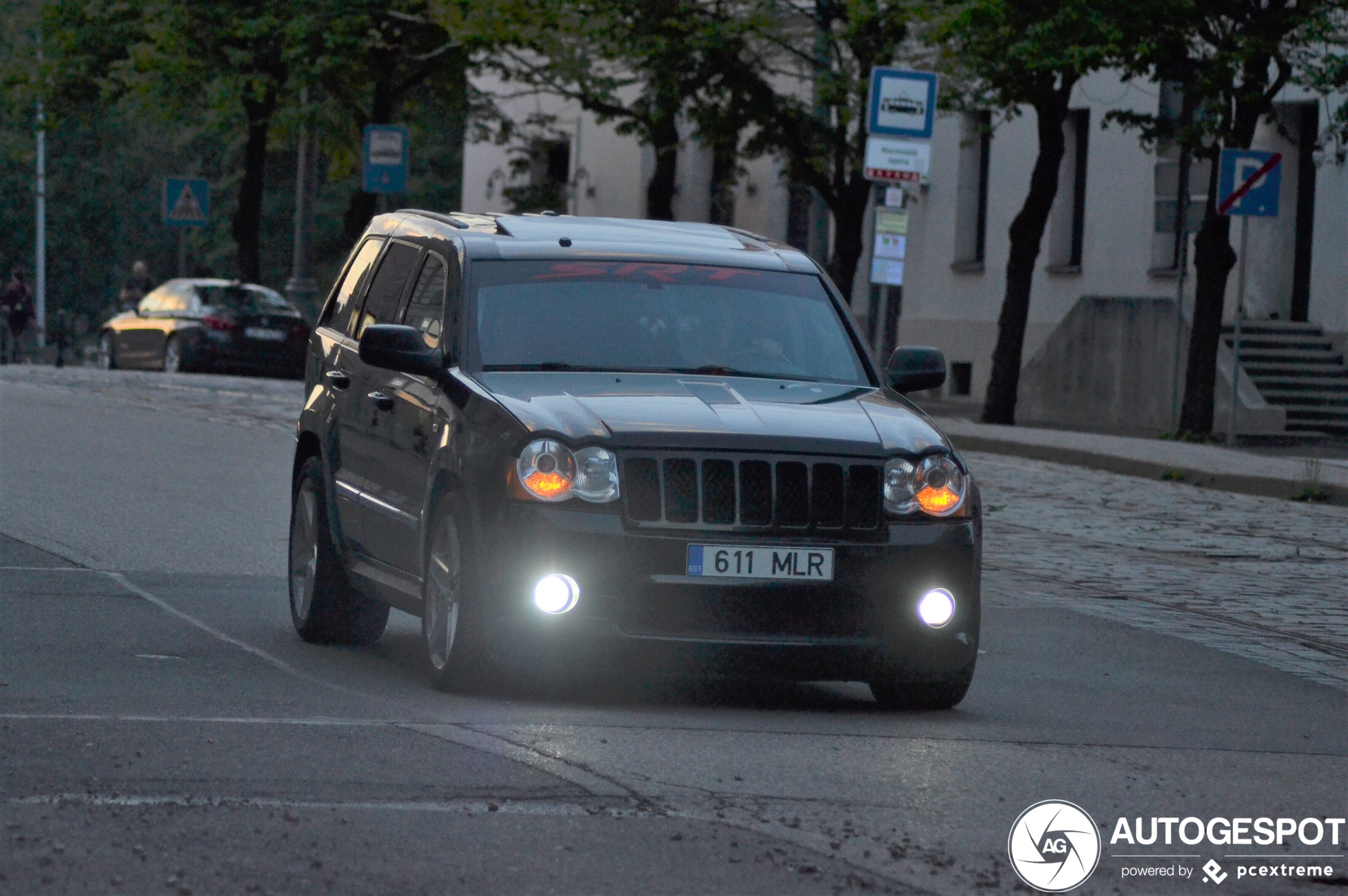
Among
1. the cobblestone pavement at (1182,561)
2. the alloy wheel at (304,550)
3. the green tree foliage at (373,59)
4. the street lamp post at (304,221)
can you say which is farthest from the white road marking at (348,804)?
the street lamp post at (304,221)

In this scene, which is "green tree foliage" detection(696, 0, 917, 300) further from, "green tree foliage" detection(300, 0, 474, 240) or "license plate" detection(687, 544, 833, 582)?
"license plate" detection(687, 544, 833, 582)

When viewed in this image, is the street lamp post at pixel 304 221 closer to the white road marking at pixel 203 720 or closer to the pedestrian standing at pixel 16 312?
the pedestrian standing at pixel 16 312

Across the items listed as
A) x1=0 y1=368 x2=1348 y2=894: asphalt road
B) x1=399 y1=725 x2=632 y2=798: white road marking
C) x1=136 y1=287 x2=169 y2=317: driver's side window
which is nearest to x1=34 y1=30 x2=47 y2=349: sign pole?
x1=136 y1=287 x2=169 y2=317: driver's side window

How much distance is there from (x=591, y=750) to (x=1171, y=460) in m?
16.1

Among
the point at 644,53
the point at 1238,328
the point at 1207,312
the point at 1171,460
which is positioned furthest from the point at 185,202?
the point at 1171,460

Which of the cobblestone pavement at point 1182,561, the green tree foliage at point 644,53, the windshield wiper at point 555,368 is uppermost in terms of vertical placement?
the green tree foliage at point 644,53

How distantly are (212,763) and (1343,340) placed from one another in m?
25.5

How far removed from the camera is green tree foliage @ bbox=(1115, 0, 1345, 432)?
24.7 meters

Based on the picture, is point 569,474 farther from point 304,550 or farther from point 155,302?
point 155,302

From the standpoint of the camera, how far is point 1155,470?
2222 cm

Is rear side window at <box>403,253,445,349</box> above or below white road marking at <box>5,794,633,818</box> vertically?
above

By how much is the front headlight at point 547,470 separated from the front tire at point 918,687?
1.18m

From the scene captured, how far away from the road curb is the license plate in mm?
12589

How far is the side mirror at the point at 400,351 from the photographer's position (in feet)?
28.7
